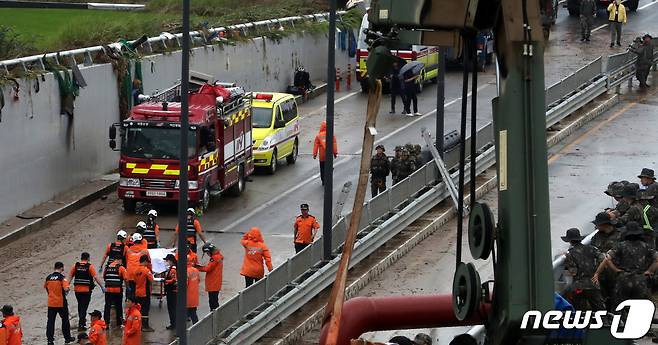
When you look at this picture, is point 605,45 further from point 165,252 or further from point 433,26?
point 433,26

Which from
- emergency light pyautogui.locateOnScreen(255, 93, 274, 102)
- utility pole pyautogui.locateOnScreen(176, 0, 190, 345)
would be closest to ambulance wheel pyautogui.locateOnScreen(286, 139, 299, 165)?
emergency light pyautogui.locateOnScreen(255, 93, 274, 102)

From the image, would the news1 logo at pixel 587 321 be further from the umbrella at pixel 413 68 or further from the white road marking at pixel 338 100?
the white road marking at pixel 338 100

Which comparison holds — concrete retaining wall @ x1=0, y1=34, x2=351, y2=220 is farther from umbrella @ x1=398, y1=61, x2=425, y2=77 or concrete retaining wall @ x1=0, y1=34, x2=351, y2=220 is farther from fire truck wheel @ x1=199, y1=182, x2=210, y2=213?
umbrella @ x1=398, y1=61, x2=425, y2=77

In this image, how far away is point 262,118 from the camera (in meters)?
36.2

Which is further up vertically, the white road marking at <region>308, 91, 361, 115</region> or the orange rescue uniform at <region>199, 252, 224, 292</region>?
the orange rescue uniform at <region>199, 252, 224, 292</region>

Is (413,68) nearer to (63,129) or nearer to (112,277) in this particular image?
(63,129)

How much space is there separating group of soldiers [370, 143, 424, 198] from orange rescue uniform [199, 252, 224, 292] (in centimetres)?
798

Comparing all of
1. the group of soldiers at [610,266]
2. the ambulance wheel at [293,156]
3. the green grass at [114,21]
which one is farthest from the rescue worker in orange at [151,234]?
the ambulance wheel at [293,156]

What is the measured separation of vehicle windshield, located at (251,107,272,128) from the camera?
→ 118ft

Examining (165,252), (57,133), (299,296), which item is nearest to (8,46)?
A: (57,133)

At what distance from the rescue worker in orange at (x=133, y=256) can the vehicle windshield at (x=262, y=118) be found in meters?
12.2

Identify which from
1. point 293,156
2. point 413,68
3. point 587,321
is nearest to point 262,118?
point 293,156

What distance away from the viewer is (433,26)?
10.5 metres

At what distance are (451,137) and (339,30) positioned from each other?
16897 millimetres
